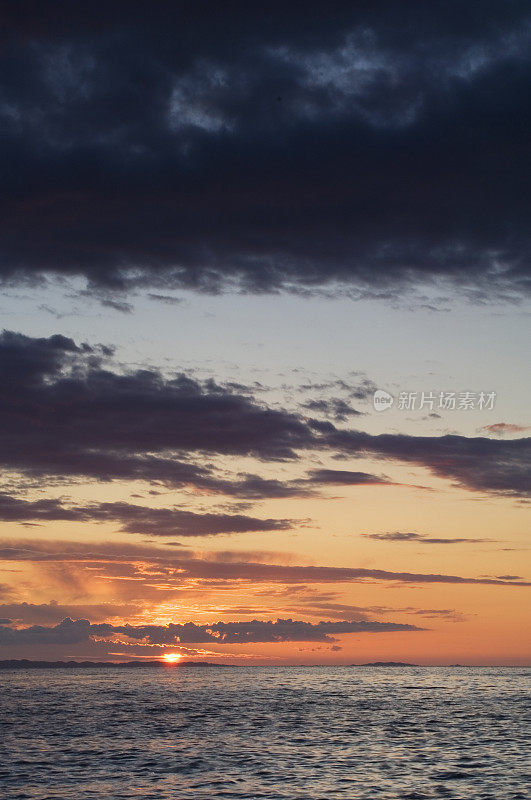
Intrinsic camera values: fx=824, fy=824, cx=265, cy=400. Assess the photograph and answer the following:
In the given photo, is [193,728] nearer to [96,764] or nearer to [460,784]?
[96,764]

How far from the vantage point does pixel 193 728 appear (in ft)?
293

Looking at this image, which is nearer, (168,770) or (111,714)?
(168,770)

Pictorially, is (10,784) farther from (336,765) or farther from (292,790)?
(336,765)

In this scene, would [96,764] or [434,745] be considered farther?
[434,745]

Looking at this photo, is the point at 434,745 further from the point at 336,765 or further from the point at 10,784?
the point at 10,784

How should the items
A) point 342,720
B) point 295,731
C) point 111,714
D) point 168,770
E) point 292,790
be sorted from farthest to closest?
point 111,714 → point 342,720 → point 295,731 → point 168,770 → point 292,790

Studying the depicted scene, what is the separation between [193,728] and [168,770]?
34752mm

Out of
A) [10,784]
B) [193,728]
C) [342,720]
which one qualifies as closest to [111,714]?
[193,728]

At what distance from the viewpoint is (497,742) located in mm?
74375

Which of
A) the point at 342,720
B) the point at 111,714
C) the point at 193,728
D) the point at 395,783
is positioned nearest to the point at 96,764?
the point at 395,783

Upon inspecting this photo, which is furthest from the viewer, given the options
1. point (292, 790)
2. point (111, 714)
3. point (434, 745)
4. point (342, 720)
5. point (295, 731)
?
point (111, 714)

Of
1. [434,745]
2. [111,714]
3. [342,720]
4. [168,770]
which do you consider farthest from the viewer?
[111,714]

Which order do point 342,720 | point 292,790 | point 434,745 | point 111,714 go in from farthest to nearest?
1. point 111,714
2. point 342,720
3. point 434,745
4. point 292,790

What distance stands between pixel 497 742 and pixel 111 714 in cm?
5589
